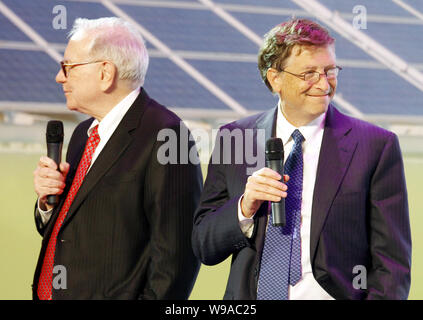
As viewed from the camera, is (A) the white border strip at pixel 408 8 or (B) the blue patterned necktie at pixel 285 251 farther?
(A) the white border strip at pixel 408 8

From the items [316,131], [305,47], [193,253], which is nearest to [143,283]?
[193,253]

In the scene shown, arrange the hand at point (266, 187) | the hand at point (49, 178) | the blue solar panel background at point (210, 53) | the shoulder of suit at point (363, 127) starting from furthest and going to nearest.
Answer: the blue solar panel background at point (210, 53) < the hand at point (49, 178) < the shoulder of suit at point (363, 127) < the hand at point (266, 187)

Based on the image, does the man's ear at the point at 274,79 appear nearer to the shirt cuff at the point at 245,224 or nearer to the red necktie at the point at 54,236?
the shirt cuff at the point at 245,224

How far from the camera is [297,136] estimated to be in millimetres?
2479

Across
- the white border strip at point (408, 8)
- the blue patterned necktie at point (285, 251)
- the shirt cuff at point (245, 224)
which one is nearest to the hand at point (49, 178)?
the shirt cuff at point (245, 224)

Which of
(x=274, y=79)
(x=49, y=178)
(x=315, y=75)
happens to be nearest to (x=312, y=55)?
(x=315, y=75)

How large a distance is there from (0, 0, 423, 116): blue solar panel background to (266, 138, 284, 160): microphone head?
3.34 metres

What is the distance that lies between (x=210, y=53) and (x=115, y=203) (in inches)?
148

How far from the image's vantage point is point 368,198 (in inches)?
93.8

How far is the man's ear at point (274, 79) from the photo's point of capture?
2.56m

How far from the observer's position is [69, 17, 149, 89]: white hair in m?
2.70

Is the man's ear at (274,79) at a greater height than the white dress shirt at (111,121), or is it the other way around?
the man's ear at (274,79)

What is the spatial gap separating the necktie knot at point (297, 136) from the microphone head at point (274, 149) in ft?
0.67

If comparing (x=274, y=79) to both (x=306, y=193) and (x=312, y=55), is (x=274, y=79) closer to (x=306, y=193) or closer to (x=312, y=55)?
(x=312, y=55)
